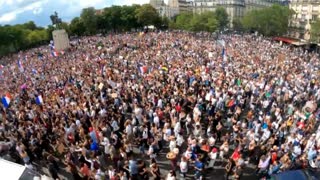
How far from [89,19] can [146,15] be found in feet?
46.7

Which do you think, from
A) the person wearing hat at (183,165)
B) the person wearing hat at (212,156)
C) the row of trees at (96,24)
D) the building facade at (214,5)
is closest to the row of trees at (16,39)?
the row of trees at (96,24)

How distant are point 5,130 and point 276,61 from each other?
23.7 metres

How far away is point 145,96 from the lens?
676 inches

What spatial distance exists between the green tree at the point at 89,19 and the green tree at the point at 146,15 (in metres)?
11.2

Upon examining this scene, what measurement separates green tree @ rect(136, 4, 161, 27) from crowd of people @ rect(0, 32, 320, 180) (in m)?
54.0

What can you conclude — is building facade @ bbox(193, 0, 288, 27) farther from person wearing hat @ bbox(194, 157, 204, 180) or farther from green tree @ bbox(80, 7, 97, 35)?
person wearing hat @ bbox(194, 157, 204, 180)

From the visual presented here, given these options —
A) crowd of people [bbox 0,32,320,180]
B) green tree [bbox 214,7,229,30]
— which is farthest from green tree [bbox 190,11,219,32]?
crowd of people [bbox 0,32,320,180]

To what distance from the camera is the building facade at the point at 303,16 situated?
7394cm

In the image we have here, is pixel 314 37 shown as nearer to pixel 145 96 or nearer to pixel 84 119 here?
pixel 145 96

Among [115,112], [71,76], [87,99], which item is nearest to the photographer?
[115,112]

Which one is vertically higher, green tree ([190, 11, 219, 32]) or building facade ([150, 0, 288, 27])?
building facade ([150, 0, 288, 27])

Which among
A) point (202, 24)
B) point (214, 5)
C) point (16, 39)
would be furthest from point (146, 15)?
point (214, 5)

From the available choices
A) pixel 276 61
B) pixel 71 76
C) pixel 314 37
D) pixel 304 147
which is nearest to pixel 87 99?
pixel 71 76

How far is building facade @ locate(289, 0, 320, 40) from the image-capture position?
7394cm
